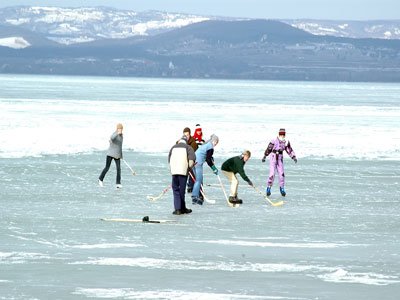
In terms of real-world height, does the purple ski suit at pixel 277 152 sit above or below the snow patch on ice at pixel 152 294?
above

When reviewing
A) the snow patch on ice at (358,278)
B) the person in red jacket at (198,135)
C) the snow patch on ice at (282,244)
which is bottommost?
the snow patch on ice at (282,244)

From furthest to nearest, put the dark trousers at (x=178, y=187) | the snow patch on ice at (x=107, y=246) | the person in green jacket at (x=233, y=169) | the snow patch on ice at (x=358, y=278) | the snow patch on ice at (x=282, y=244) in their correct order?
the person in green jacket at (x=233, y=169)
the dark trousers at (x=178, y=187)
the snow patch on ice at (x=282, y=244)
the snow patch on ice at (x=107, y=246)
the snow patch on ice at (x=358, y=278)

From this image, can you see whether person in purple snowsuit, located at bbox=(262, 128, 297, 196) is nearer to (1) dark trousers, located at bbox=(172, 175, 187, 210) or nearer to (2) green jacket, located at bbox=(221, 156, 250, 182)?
(2) green jacket, located at bbox=(221, 156, 250, 182)

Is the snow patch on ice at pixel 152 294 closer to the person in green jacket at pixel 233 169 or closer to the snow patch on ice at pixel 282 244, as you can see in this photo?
the snow patch on ice at pixel 282 244

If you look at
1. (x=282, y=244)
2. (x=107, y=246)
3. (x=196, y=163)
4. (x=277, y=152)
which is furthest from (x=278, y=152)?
(x=107, y=246)

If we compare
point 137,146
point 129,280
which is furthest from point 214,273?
point 137,146

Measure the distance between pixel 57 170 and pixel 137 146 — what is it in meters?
8.80

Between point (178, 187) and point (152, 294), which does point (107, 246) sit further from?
point (178, 187)

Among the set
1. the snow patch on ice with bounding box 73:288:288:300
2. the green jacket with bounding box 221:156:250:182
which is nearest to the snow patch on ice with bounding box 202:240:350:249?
the snow patch on ice with bounding box 73:288:288:300

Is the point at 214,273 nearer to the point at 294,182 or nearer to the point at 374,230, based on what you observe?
the point at 374,230

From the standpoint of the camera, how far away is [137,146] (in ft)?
110

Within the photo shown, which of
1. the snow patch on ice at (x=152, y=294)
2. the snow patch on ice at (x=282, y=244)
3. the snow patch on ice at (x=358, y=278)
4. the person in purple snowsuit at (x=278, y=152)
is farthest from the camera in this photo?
the person in purple snowsuit at (x=278, y=152)

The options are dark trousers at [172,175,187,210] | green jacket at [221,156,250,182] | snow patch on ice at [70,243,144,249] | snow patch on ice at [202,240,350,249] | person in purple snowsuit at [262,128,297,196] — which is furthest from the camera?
person in purple snowsuit at [262,128,297,196]

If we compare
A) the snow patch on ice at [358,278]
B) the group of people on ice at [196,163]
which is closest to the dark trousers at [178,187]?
the group of people on ice at [196,163]
